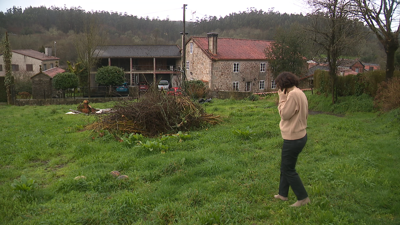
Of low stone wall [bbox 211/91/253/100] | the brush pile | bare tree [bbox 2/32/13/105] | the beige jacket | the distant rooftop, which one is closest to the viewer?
the beige jacket

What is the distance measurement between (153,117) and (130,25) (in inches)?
3425

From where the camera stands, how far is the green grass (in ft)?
13.9

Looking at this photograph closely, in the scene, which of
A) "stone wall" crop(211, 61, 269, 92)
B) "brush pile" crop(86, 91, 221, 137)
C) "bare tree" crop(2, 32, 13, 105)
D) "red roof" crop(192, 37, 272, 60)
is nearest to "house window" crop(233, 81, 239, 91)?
"stone wall" crop(211, 61, 269, 92)

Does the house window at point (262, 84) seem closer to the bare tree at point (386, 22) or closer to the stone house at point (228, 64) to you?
the stone house at point (228, 64)

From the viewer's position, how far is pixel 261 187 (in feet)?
16.4

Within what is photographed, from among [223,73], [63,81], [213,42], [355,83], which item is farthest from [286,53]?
[63,81]

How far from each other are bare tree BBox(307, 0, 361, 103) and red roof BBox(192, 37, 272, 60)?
64.6 ft

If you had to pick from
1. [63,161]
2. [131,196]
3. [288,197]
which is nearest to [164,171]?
[131,196]

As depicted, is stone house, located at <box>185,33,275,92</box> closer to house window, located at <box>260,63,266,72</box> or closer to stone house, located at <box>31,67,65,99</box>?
house window, located at <box>260,63,266,72</box>

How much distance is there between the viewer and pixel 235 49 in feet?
128

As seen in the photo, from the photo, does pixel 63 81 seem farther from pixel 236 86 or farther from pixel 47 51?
pixel 47 51

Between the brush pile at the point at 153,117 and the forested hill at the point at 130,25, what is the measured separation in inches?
2340

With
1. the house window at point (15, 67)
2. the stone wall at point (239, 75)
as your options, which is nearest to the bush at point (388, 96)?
the stone wall at point (239, 75)

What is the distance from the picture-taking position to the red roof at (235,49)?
37.0 metres
